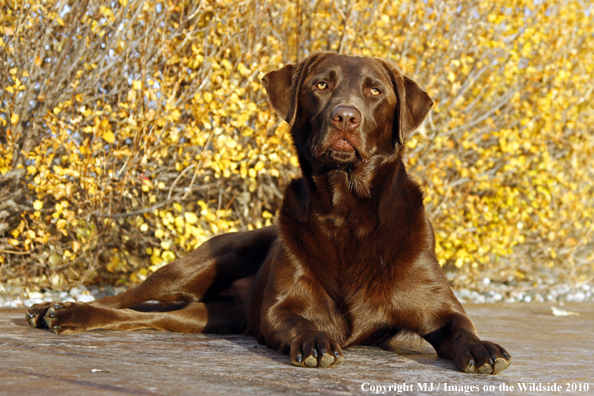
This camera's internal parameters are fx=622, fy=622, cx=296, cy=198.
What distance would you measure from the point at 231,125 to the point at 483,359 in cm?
319

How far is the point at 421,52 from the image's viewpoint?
5.76 meters

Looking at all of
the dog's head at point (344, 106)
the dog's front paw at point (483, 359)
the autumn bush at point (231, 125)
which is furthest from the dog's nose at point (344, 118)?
the autumn bush at point (231, 125)

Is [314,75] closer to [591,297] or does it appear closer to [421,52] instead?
[421,52]

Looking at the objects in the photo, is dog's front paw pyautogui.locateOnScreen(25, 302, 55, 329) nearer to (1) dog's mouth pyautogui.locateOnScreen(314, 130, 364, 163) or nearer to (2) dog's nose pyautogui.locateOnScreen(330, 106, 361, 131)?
(1) dog's mouth pyautogui.locateOnScreen(314, 130, 364, 163)

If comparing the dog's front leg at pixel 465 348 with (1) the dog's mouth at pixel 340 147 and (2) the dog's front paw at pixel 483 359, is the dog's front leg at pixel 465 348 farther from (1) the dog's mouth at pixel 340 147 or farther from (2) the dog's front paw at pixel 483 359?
(1) the dog's mouth at pixel 340 147

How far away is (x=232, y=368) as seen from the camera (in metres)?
2.22

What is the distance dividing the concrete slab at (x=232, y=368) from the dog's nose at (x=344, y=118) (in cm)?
105

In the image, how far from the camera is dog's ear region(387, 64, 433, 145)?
10.8 ft

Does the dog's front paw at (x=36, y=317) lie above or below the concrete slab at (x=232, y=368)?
below

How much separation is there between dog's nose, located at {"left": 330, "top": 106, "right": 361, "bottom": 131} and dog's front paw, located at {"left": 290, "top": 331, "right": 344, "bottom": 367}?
3.41 feet


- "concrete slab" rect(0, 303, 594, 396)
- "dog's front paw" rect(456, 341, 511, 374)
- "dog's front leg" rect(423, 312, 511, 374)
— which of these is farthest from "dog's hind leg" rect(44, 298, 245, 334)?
"dog's front paw" rect(456, 341, 511, 374)

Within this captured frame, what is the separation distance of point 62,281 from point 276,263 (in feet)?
9.43

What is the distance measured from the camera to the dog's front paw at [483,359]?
2287mm

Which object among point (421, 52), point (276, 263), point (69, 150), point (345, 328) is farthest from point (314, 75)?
point (421, 52)
